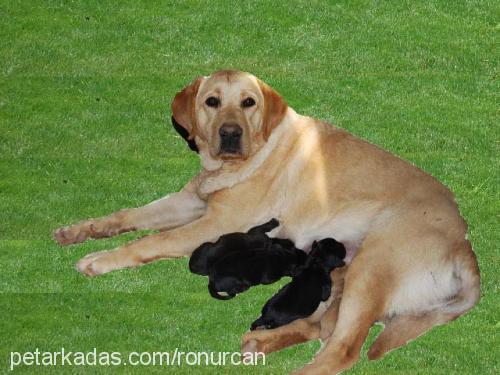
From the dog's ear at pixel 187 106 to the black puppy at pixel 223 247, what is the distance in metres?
0.61

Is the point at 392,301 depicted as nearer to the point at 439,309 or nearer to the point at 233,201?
the point at 439,309

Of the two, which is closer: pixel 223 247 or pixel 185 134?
pixel 223 247

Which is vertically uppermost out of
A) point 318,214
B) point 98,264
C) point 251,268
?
point 318,214

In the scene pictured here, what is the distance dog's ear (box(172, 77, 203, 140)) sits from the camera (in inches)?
247

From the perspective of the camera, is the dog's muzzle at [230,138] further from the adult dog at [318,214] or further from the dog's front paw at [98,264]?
the dog's front paw at [98,264]

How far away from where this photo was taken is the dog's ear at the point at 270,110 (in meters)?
6.25

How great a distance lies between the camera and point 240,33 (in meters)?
8.77

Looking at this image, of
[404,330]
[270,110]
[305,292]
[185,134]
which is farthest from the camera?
[185,134]

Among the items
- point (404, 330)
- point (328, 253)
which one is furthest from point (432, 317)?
point (328, 253)

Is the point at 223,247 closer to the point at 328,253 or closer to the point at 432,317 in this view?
the point at 328,253

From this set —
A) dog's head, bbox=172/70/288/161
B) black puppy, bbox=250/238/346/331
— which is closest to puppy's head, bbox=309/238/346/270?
black puppy, bbox=250/238/346/331

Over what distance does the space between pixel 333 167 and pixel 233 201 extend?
507mm

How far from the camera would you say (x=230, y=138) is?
242 inches

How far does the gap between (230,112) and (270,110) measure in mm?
214
